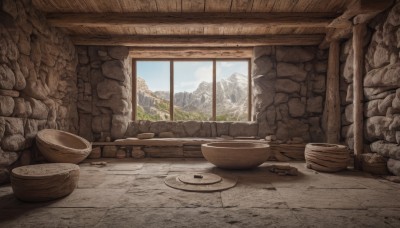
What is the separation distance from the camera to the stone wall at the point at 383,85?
3129mm

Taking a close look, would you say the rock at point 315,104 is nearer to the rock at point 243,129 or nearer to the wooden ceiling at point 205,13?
the rock at point 243,129

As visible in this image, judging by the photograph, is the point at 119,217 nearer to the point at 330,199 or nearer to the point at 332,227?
the point at 332,227

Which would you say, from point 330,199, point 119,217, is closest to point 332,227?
point 330,199

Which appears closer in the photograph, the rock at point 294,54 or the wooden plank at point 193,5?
the wooden plank at point 193,5

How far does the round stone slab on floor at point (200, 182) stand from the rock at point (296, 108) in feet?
9.16

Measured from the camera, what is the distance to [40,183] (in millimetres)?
2160

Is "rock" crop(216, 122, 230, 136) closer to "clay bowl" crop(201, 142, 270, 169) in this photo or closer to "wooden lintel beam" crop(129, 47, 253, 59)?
"wooden lintel beam" crop(129, 47, 253, 59)

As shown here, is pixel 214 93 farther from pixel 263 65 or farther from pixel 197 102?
pixel 263 65

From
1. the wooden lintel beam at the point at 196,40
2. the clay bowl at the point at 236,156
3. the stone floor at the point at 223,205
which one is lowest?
the stone floor at the point at 223,205

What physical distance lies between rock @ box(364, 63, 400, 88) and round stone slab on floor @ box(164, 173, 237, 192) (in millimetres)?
2443

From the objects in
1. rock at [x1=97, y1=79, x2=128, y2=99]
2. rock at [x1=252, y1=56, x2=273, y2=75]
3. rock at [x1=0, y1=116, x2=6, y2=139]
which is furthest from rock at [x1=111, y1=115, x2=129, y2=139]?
rock at [x1=252, y1=56, x2=273, y2=75]

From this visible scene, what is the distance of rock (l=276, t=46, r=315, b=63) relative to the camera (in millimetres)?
5055

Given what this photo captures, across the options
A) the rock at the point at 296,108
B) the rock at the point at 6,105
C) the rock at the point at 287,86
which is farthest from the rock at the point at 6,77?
the rock at the point at 296,108

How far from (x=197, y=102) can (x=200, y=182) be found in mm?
4033
